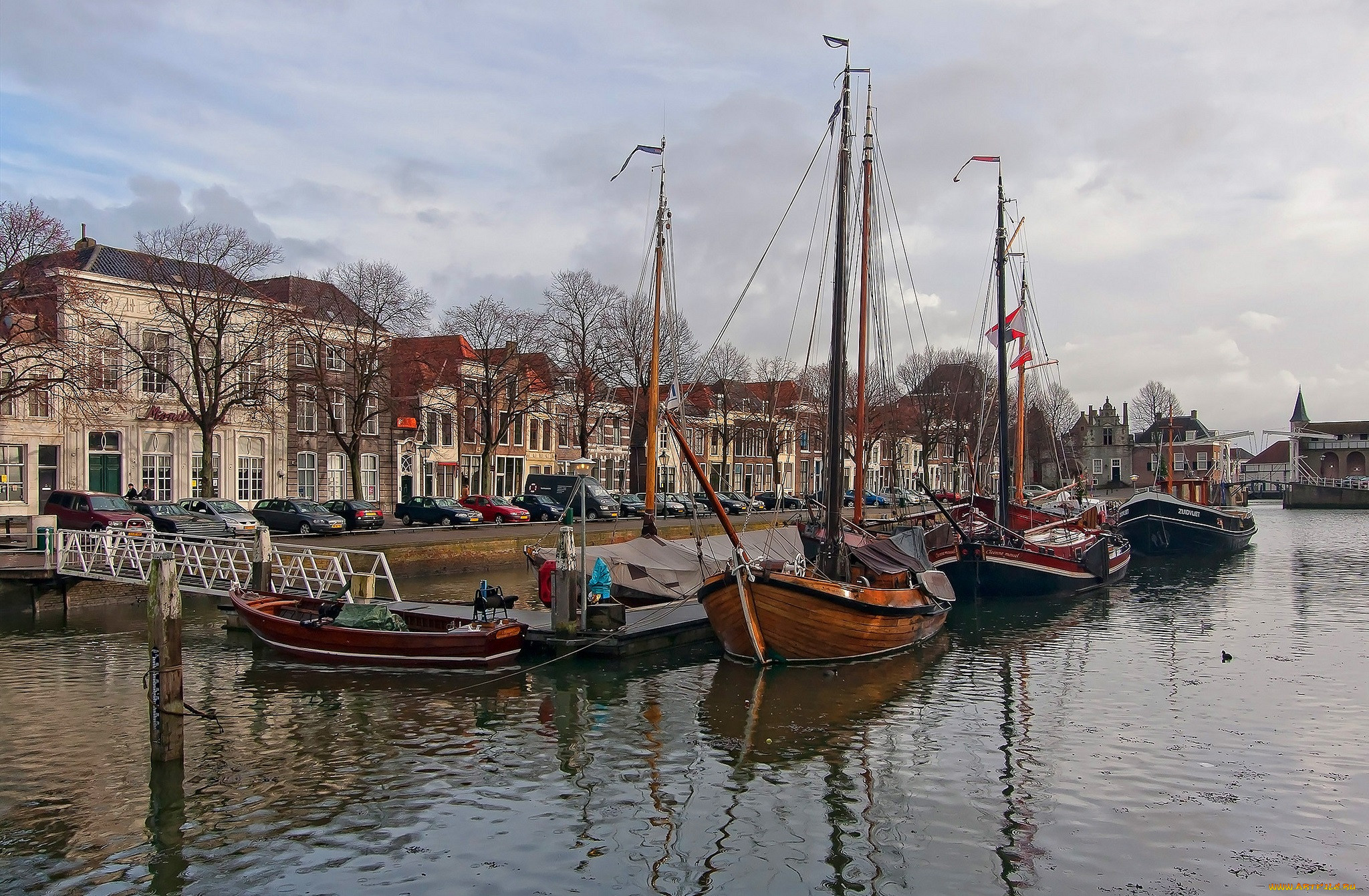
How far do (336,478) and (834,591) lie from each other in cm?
4787

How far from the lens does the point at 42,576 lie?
29.3 metres

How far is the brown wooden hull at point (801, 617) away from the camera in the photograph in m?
22.0

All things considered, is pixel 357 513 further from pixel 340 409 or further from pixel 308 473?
pixel 340 409

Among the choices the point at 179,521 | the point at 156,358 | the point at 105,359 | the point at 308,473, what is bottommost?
the point at 179,521

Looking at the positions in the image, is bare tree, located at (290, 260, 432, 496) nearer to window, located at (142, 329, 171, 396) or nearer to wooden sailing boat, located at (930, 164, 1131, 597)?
window, located at (142, 329, 171, 396)

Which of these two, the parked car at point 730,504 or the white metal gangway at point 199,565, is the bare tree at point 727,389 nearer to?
the parked car at point 730,504

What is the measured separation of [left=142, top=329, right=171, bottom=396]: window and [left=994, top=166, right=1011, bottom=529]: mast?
37.8 meters

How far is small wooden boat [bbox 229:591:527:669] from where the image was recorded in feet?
71.1

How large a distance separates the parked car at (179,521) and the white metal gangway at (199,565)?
5.63 metres

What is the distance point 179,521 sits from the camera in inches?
1515

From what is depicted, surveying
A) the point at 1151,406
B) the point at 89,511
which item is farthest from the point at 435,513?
the point at 1151,406

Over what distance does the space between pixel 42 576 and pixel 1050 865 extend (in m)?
28.2

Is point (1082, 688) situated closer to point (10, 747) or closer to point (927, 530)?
point (927, 530)

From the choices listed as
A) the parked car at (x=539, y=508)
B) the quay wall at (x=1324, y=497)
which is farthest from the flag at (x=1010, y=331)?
the quay wall at (x=1324, y=497)
